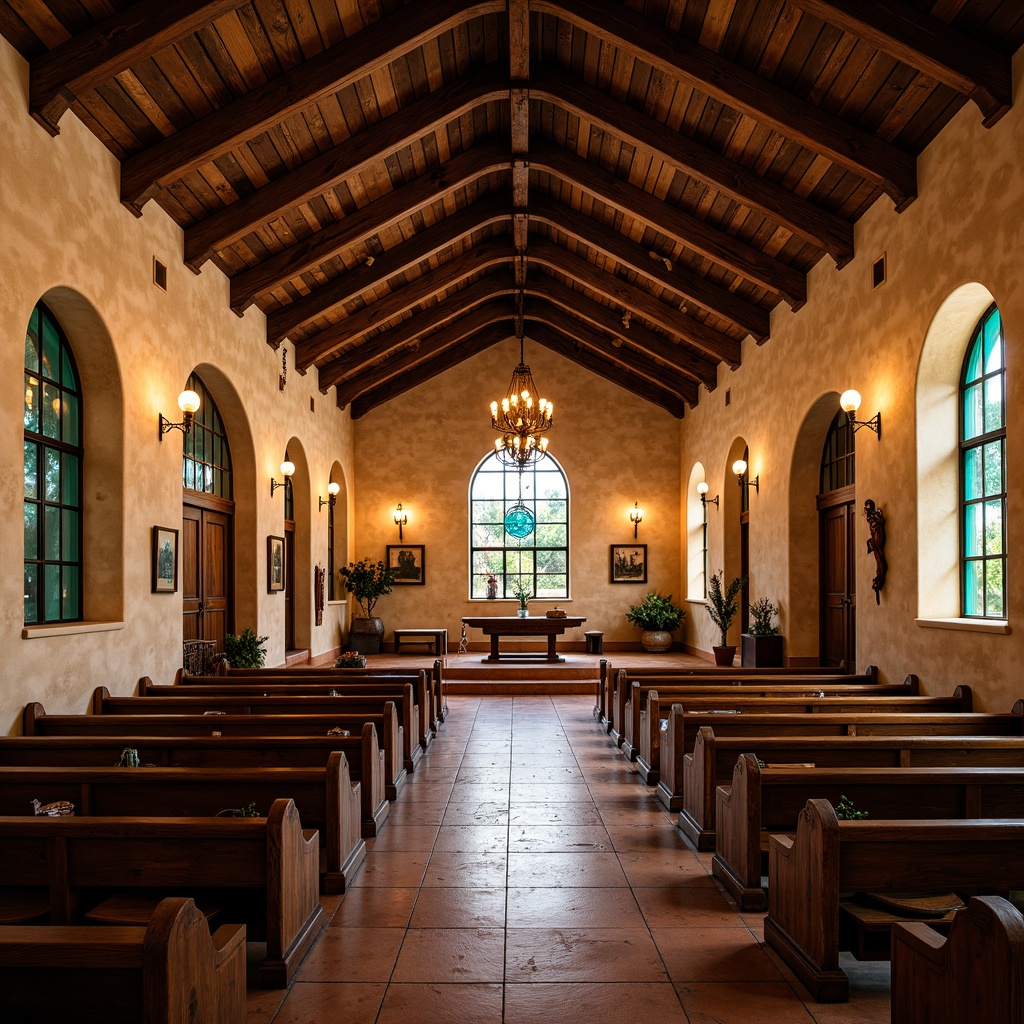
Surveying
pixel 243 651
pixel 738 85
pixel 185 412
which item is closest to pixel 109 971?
pixel 185 412

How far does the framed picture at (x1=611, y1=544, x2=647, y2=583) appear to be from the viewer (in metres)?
15.0

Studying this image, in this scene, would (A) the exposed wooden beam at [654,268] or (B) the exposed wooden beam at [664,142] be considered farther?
(A) the exposed wooden beam at [654,268]

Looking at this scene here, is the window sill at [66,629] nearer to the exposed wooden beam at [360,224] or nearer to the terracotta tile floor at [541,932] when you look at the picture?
the terracotta tile floor at [541,932]

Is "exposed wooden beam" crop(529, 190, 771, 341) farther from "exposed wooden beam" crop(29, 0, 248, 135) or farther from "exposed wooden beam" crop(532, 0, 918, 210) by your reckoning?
"exposed wooden beam" crop(29, 0, 248, 135)

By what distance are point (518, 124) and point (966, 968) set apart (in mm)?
7711

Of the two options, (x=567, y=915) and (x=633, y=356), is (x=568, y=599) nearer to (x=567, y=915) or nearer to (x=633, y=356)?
(x=633, y=356)

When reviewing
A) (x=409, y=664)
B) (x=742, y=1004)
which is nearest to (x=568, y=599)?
(x=409, y=664)

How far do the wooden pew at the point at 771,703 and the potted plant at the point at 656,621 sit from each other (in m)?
7.66

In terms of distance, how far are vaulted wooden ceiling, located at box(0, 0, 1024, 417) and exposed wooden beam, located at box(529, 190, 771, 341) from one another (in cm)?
3

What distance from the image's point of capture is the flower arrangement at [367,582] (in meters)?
14.1

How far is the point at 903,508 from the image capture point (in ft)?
22.0

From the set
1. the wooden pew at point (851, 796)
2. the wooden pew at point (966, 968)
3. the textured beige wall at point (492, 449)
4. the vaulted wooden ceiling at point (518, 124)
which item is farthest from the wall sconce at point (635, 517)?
the wooden pew at point (966, 968)

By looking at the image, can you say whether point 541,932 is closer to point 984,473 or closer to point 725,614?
point 984,473

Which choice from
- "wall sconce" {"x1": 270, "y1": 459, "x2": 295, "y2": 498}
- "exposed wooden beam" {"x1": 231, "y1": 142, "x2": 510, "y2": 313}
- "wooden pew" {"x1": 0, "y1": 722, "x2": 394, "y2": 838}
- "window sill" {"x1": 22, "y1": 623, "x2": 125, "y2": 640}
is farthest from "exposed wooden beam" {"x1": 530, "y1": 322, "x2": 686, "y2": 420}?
"wooden pew" {"x1": 0, "y1": 722, "x2": 394, "y2": 838}
